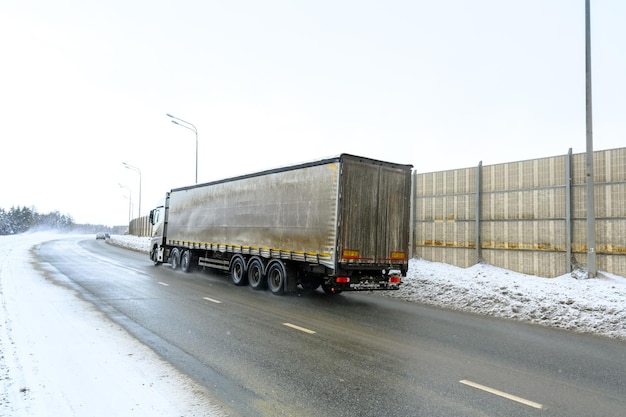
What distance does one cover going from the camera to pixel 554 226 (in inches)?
514

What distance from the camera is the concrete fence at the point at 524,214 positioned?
39.2 feet

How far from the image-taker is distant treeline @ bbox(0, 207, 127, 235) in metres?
115

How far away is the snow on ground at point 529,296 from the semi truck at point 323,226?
1.49 metres

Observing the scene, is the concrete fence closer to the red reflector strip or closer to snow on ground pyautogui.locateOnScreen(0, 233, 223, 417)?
the red reflector strip

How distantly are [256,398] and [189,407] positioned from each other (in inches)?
26.9

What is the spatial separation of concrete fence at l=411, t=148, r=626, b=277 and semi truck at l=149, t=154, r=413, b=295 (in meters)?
4.49

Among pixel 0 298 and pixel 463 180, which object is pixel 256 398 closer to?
pixel 0 298

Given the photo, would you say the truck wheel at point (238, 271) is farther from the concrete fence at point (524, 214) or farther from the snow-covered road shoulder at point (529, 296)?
the concrete fence at point (524, 214)

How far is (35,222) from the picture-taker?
5605 inches

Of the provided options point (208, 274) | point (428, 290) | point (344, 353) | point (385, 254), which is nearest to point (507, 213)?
point (428, 290)

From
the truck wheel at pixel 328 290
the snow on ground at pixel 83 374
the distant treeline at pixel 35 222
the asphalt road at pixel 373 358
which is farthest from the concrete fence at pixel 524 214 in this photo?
the distant treeline at pixel 35 222

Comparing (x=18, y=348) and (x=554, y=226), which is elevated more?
(x=554, y=226)

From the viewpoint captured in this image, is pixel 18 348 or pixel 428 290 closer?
pixel 18 348

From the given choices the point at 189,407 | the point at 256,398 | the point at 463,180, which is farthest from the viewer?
the point at 463,180
